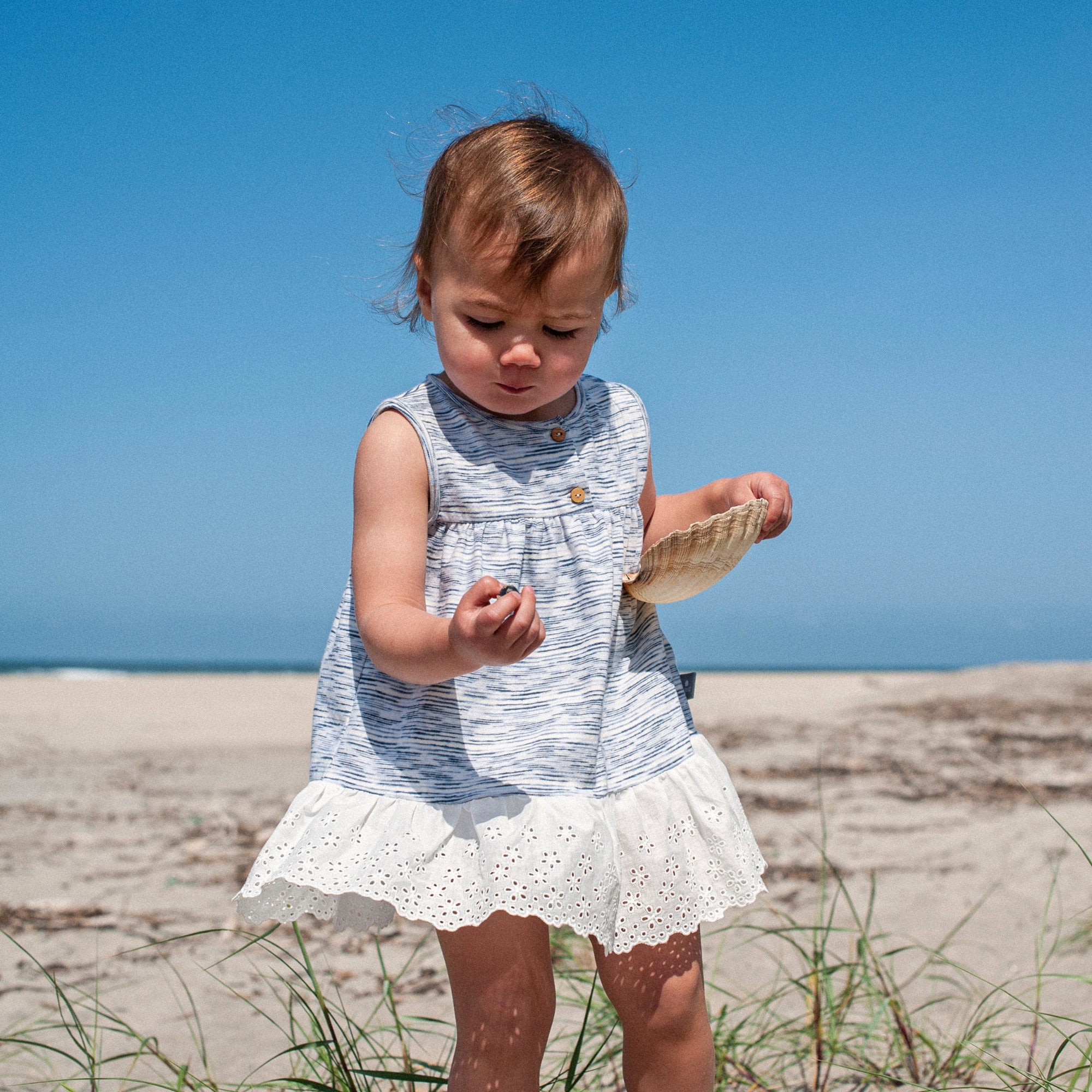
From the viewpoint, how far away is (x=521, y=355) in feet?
5.50

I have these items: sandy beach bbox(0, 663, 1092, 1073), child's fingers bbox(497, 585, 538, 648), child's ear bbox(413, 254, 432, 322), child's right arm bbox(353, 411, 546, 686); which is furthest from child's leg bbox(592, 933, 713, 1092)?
child's ear bbox(413, 254, 432, 322)

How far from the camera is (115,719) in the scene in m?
11.1

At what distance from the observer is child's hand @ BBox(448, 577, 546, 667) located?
137cm

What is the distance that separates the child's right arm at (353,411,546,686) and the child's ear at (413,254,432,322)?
0.76 feet

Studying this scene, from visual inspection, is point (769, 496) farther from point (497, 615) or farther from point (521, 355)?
point (497, 615)

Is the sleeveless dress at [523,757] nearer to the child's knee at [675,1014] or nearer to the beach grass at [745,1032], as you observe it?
the child's knee at [675,1014]

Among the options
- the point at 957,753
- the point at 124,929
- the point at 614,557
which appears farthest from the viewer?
the point at 957,753

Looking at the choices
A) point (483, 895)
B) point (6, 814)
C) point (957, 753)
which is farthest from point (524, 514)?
point (957, 753)

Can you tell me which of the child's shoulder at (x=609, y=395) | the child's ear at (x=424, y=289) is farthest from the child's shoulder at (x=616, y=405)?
the child's ear at (x=424, y=289)

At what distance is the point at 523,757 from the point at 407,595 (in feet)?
1.11

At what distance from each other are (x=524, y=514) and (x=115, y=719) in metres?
10.6

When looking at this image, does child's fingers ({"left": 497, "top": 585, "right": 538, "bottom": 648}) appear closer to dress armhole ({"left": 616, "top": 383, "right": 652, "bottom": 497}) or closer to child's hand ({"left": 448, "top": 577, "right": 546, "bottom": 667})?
child's hand ({"left": 448, "top": 577, "right": 546, "bottom": 667})

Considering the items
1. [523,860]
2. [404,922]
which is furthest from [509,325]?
[404,922]

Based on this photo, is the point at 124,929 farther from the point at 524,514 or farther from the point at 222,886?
the point at 524,514
